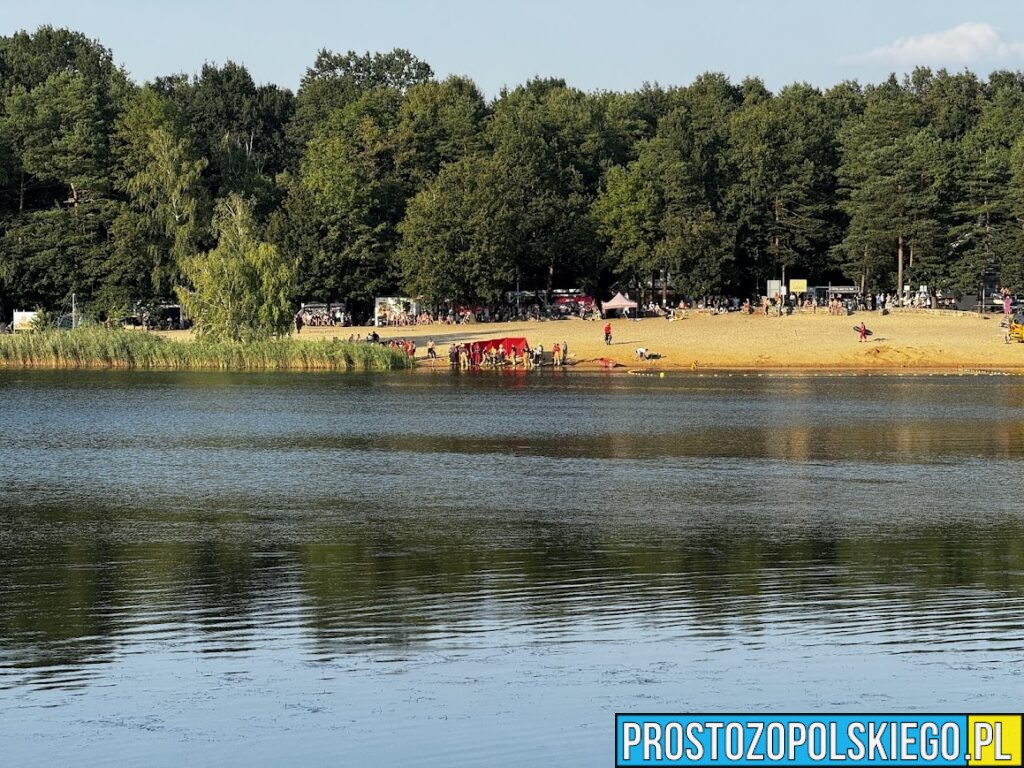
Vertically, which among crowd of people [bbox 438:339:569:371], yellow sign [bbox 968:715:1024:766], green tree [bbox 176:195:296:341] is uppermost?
green tree [bbox 176:195:296:341]

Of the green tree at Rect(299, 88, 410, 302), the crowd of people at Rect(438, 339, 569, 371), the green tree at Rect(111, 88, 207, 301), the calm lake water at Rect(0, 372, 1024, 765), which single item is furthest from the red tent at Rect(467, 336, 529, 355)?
the calm lake water at Rect(0, 372, 1024, 765)

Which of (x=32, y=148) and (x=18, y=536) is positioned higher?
(x=32, y=148)

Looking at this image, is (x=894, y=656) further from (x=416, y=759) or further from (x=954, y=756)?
(x=416, y=759)

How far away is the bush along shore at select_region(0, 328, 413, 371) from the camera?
292 feet

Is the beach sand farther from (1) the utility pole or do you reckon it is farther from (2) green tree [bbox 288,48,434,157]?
(2) green tree [bbox 288,48,434,157]

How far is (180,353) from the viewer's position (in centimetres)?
9006

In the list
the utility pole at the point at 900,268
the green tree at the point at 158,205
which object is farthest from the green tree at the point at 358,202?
the utility pole at the point at 900,268

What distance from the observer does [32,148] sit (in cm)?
12244

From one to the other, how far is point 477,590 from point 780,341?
77239 millimetres

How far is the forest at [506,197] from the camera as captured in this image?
4609 inches

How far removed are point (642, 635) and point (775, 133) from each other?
11662 centimetres

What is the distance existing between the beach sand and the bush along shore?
814cm

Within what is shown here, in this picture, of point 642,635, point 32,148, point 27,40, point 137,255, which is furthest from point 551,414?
point 27,40

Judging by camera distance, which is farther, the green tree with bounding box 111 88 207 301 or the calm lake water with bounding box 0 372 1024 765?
the green tree with bounding box 111 88 207 301
